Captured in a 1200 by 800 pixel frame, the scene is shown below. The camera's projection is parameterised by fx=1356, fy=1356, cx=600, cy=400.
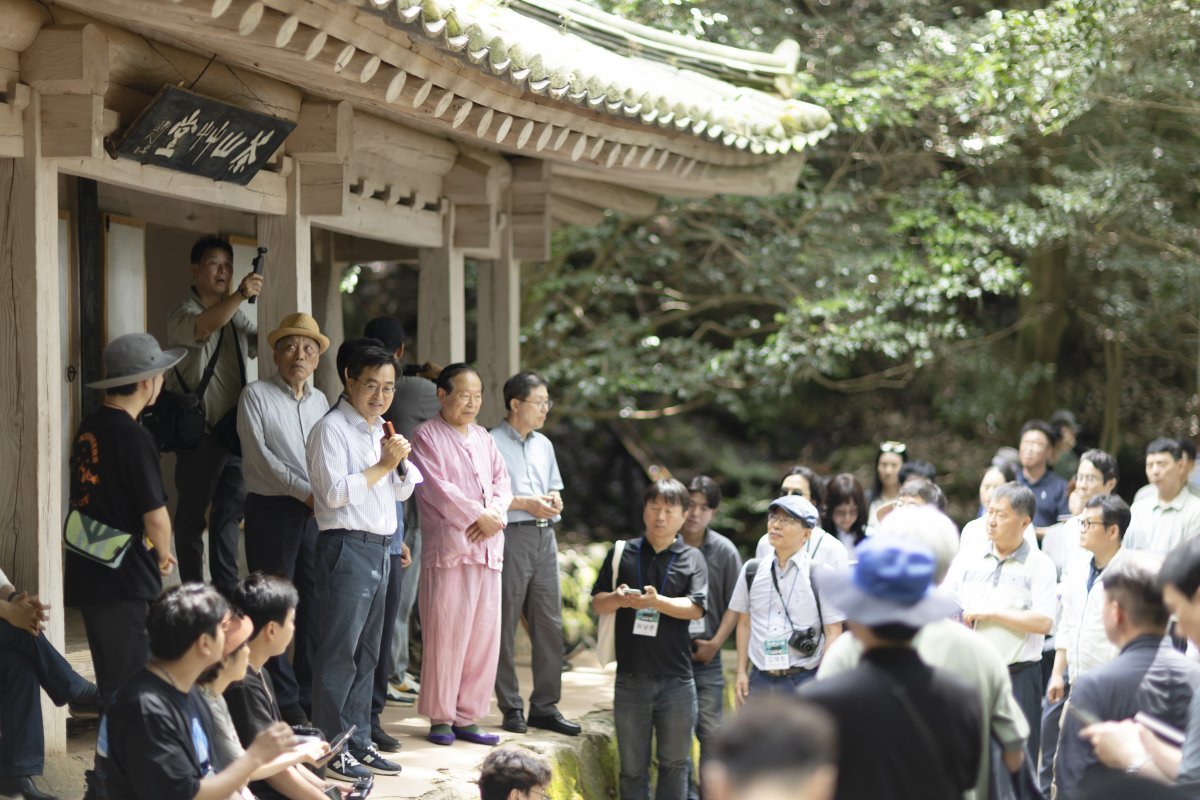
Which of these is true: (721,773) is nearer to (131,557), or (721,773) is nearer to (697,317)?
(131,557)

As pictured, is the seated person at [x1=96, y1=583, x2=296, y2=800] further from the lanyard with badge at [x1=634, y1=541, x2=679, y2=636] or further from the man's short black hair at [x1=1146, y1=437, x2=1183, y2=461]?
the man's short black hair at [x1=1146, y1=437, x2=1183, y2=461]

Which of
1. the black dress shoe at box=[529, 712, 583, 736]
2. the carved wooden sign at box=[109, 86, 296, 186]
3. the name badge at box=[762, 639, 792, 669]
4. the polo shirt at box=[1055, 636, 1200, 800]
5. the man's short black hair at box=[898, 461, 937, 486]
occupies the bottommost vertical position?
the black dress shoe at box=[529, 712, 583, 736]

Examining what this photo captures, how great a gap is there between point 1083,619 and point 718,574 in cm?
217

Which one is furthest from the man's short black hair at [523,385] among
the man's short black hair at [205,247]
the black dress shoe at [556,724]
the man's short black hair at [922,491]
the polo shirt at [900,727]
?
the polo shirt at [900,727]

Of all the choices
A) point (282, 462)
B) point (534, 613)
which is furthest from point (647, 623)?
point (282, 462)

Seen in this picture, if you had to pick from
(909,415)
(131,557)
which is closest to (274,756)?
(131,557)

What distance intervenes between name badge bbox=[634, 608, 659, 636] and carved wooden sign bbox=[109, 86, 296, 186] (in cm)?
294

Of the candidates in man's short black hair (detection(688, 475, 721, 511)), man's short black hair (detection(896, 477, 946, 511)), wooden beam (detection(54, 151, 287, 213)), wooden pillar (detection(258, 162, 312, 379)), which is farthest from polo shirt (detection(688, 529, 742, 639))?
wooden beam (detection(54, 151, 287, 213))

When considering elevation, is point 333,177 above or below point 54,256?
above

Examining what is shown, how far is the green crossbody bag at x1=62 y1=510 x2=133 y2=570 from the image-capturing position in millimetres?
5000

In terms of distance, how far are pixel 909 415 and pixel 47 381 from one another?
12426 mm

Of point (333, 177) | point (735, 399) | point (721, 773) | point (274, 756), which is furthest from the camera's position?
point (735, 399)

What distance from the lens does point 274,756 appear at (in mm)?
3992

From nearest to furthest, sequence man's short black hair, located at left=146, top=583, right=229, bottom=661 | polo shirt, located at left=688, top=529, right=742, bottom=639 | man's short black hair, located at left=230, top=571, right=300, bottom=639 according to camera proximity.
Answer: man's short black hair, located at left=146, top=583, right=229, bottom=661 → man's short black hair, located at left=230, top=571, right=300, bottom=639 → polo shirt, located at left=688, top=529, right=742, bottom=639
